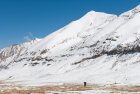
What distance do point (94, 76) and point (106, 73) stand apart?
721 centimetres

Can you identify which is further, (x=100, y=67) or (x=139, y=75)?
(x=100, y=67)

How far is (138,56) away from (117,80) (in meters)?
42.2

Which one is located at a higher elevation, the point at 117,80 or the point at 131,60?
the point at 131,60

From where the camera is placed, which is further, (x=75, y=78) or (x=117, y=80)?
(x=75, y=78)

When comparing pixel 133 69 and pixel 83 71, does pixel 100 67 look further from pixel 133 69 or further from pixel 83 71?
pixel 133 69

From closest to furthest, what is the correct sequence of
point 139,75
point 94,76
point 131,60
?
point 139,75 → point 94,76 → point 131,60

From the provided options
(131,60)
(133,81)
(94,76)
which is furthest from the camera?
(131,60)

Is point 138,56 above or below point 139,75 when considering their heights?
above

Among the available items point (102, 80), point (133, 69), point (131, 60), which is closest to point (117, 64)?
point (131, 60)

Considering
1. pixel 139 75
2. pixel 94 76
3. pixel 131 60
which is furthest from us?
pixel 131 60

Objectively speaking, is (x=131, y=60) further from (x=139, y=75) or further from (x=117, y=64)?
(x=139, y=75)

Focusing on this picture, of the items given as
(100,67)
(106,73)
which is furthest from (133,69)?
(100,67)

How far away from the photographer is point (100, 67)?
199875 millimetres

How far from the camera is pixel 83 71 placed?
19975cm
